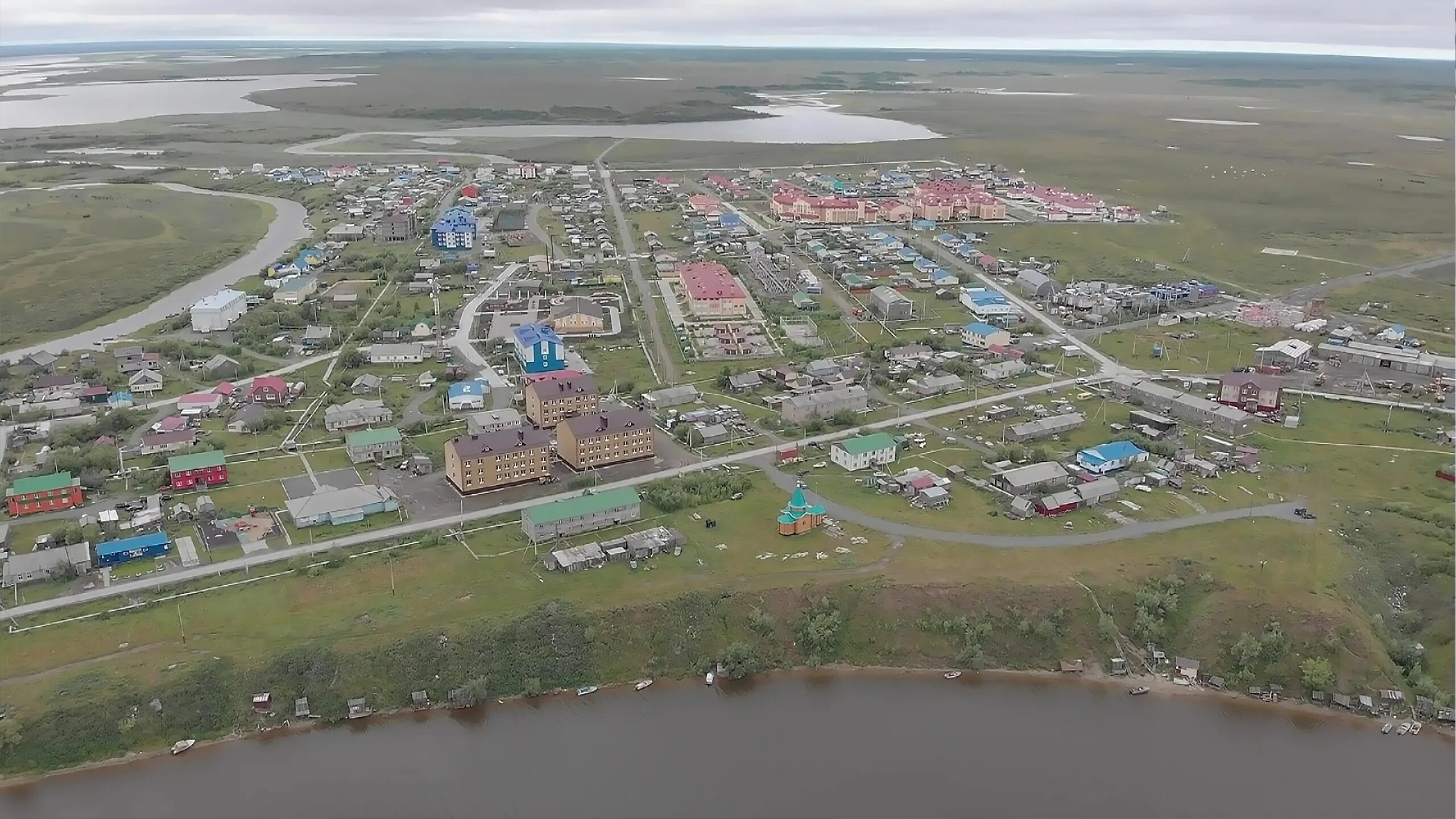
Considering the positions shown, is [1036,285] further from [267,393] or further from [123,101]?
[123,101]

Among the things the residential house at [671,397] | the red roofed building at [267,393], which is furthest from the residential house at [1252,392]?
the red roofed building at [267,393]

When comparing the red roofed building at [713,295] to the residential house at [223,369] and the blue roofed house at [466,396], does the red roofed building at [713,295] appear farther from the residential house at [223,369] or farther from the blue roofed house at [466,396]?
the residential house at [223,369]

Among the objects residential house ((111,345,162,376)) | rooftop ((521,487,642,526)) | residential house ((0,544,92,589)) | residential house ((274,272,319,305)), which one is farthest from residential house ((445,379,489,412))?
residential house ((274,272,319,305))

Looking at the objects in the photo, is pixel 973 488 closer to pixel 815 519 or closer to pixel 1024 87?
pixel 815 519

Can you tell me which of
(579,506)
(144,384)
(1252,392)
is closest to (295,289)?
(144,384)

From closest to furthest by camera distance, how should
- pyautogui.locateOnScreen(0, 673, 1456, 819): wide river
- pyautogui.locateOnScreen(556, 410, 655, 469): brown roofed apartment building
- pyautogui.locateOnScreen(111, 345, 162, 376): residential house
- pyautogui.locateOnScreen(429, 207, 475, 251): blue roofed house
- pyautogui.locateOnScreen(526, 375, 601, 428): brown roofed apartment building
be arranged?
pyautogui.locateOnScreen(0, 673, 1456, 819): wide river, pyautogui.locateOnScreen(556, 410, 655, 469): brown roofed apartment building, pyautogui.locateOnScreen(526, 375, 601, 428): brown roofed apartment building, pyautogui.locateOnScreen(111, 345, 162, 376): residential house, pyautogui.locateOnScreen(429, 207, 475, 251): blue roofed house

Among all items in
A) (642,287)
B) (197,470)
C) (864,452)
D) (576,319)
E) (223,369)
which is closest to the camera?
(197,470)

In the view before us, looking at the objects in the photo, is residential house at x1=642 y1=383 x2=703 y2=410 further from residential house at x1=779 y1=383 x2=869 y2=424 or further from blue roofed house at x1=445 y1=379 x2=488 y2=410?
blue roofed house at x1=445 y1=379 x2=488 y2=410
